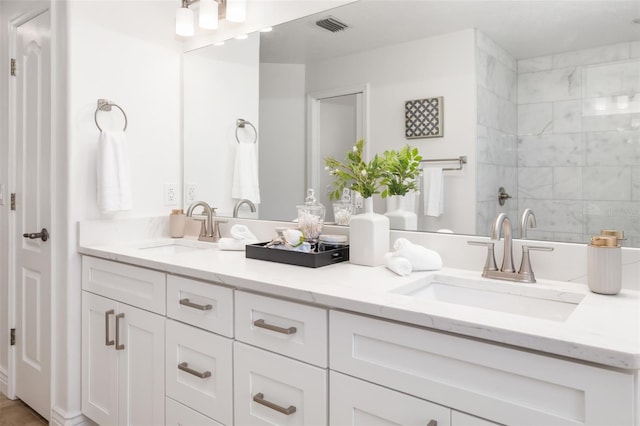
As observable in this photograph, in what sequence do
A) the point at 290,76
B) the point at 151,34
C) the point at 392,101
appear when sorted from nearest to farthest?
the point at 392,101
the point at 290,76
the point at 151,34

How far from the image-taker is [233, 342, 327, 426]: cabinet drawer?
1.18 metres

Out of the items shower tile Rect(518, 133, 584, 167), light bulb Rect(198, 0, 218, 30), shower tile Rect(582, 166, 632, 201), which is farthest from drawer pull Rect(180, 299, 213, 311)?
light bulb Rect(198, 0, 218, 30)

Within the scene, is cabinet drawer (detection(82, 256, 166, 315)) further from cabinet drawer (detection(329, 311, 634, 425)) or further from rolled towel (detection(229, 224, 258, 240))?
cabinet drawer (detection(329, 311, 634, 425))

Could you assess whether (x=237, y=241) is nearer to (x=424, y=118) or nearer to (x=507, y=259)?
(x=424, y=118)

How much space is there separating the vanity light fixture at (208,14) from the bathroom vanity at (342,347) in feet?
3.83

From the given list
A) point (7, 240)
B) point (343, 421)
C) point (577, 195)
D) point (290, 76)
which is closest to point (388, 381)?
point (343, 421)

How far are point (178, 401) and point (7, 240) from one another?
5.18 feet

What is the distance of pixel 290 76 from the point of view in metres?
2.06

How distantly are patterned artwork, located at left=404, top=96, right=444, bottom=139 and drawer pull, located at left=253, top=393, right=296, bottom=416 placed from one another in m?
1.02

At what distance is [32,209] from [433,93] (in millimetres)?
2003

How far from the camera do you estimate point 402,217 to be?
5.61 feet

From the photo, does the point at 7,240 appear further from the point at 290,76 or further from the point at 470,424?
the point at 470,424

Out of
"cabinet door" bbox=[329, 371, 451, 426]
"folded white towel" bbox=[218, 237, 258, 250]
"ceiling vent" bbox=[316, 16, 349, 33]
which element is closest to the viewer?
"cabinet door" bbox=[329, 371, 451, 426]

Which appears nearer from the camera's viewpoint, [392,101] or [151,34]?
[392,101]
